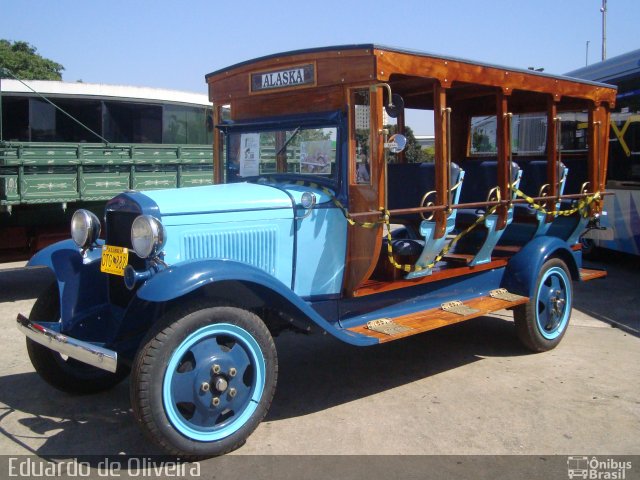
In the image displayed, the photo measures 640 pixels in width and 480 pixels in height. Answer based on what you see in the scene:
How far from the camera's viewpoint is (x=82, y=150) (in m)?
7.62

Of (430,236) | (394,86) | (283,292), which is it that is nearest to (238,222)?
(283,292)

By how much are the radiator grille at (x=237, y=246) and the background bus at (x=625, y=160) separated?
6.63 metres

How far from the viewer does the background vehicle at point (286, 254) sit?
3461 mm

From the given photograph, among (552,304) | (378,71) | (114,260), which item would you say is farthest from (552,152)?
(114,260)

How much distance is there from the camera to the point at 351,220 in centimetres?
427

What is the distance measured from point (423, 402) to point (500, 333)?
7.07 ft

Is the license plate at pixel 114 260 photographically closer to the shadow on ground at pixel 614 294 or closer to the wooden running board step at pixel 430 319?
the wooden running board step at pixel 430 319

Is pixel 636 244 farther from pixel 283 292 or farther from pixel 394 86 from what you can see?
pixel 283 292

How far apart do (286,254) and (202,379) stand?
44.5 inches

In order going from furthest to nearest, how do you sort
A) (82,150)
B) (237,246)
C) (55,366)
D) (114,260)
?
(82,150), (55,366), (237,246), (114,260)

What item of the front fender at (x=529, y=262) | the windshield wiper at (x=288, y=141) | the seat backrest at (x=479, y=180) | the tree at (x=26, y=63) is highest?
the tree at (x=26, y=63)

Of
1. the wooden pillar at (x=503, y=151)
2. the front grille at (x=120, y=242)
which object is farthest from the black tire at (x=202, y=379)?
the wooden pillar at (x=503, y=151)

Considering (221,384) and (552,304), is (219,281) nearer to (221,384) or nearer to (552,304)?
(221,384)

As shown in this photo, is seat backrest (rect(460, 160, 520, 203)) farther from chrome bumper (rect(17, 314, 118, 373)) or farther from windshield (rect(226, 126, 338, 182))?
chrome bumper (rect(17, 314, 118, 373))
